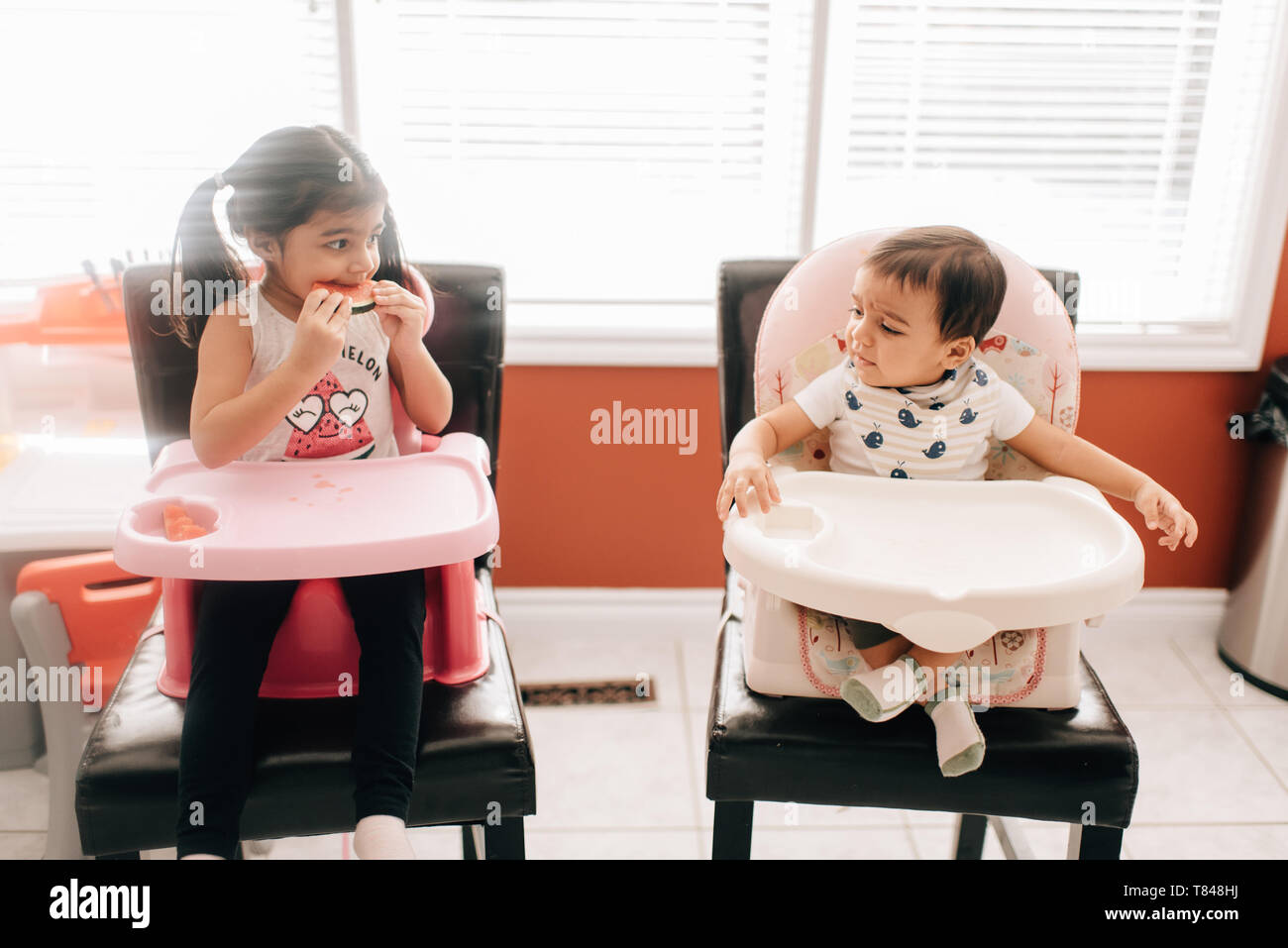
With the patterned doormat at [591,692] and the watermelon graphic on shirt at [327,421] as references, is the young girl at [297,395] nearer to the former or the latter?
the watermelon graphic on shirt at [327,421]

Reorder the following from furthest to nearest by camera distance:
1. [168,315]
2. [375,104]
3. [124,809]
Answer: [375,104]
[168,315]
[124,809]

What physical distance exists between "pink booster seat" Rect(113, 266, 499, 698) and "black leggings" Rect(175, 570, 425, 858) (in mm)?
36

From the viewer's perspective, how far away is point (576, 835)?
1744mm

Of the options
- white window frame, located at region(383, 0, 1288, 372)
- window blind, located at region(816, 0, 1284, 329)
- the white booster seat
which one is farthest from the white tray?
window blind, located at region(816, 0, 1284, 329)

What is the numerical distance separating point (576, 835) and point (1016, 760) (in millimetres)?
809

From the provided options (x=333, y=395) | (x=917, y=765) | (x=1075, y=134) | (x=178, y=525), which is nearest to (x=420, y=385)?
(x=333, y=395)

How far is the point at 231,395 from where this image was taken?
127 centimetres

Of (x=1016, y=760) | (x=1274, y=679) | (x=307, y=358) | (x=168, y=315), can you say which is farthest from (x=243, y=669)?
(x=1274, y=679)

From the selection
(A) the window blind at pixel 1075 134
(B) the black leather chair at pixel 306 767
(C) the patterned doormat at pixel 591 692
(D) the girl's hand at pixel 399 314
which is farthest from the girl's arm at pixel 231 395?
(A) the window blind at pixel 1075 134

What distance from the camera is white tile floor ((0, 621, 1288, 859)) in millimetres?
1729

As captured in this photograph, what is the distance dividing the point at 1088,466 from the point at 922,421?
20 centimetres

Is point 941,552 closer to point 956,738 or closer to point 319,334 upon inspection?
point 956,738

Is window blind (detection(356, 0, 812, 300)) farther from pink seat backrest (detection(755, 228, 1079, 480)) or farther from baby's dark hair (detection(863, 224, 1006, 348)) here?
baby's dark hair (detection(863, 224, 1006, 348))
